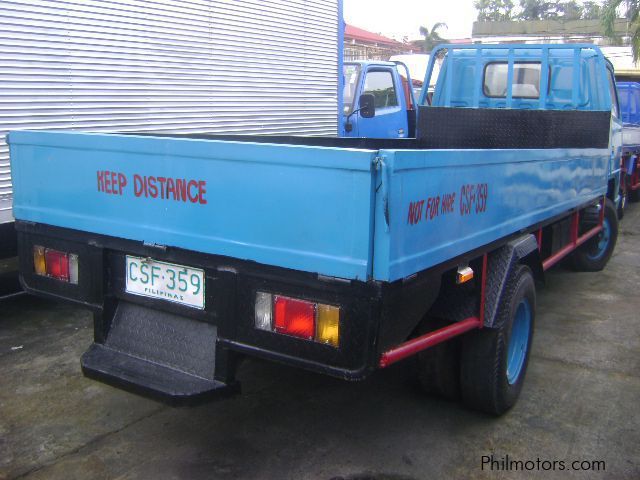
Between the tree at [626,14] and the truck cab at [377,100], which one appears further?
the tree at [626,14]

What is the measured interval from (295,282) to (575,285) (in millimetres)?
4718

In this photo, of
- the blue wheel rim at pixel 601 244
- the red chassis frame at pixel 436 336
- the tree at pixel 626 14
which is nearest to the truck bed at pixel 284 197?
the red chassis frame at pixel 436 336

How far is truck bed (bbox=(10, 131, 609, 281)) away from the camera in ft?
7.47

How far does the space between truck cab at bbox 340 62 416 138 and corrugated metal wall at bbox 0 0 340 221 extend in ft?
1.02

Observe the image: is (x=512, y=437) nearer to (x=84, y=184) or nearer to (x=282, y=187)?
(x=282, y=187)

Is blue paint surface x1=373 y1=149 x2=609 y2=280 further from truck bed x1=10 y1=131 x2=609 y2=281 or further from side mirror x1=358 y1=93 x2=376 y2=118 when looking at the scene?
side mirror x1=358 y1=93 x2=376 y2=118

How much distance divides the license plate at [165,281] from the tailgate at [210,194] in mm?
124

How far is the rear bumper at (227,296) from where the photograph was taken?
2361 millimetres

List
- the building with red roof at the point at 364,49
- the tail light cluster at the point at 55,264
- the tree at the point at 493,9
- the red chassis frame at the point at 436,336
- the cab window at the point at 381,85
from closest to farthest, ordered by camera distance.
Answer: the red chassis frame at the point at 436,336, the tail light cluster at the point at 55,264, the cab window at the point at 381,85, the building with red roof at the point at 364,49, the tree at the point at 493,9

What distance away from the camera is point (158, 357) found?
296 centimetres

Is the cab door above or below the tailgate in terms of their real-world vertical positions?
above

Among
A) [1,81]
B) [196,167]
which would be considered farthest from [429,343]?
[1,81]

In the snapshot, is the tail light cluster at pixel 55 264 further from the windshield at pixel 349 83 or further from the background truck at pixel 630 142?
the background truck at pixel 630 142

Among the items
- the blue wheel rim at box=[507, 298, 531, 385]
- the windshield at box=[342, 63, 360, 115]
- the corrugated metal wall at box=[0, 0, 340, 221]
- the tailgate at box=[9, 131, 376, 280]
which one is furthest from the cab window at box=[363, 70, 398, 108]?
the tailgate at box=[9, 131, 376, 280]
